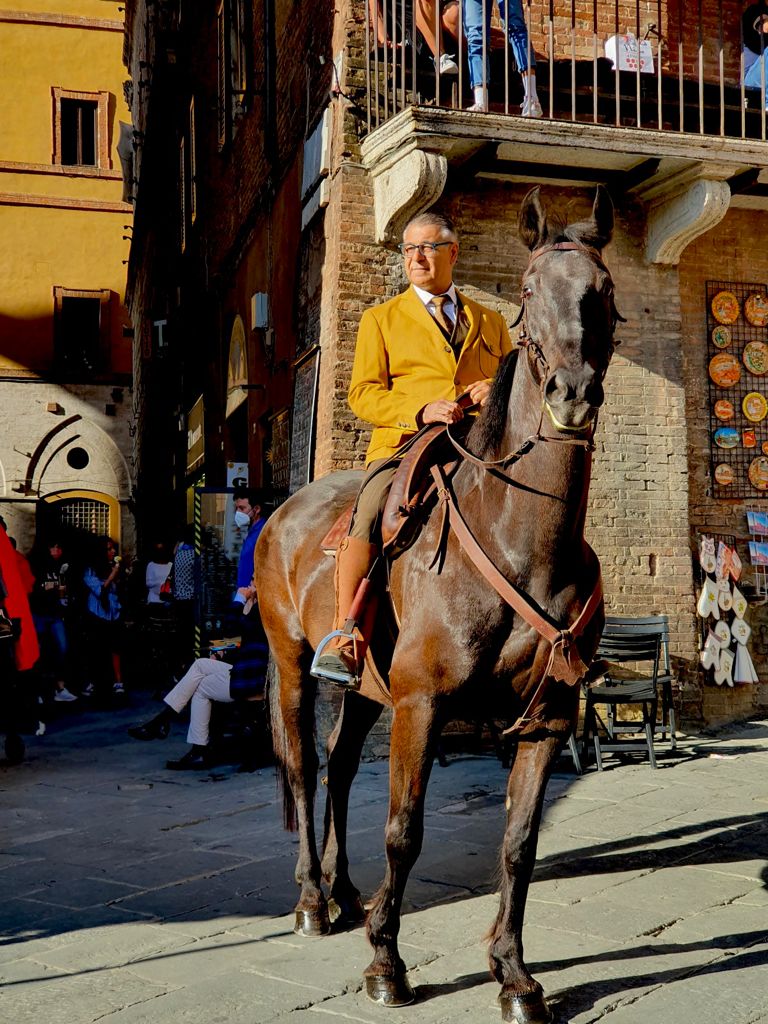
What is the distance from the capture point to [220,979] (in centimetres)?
432

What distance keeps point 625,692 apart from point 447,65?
543 cm

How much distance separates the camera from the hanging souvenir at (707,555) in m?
10.7

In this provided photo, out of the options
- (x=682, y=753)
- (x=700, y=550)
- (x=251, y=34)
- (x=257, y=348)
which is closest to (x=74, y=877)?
(x=682, y=753)

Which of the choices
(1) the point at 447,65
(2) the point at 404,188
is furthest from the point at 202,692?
(1) the point at 447,65

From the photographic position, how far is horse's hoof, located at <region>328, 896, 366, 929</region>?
5.15m

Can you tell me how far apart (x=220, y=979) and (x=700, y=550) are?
24.3 ft

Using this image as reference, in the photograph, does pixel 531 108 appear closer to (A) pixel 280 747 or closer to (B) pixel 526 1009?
(A) pixel 280 747

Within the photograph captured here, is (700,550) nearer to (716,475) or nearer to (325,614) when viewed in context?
(716,475)

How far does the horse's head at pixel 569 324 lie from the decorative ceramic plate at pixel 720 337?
735cm

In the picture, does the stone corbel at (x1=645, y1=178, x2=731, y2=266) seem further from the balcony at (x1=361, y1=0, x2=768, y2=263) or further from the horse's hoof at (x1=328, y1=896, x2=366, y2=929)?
the horse's hoof at (x1=328, y1=896, x2=366, y2=929)

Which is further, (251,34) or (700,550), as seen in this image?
(251,34)

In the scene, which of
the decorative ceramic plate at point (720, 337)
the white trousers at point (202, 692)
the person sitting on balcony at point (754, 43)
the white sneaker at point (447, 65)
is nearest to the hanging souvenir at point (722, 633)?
the decorative ceramic plate at point (720, 337)

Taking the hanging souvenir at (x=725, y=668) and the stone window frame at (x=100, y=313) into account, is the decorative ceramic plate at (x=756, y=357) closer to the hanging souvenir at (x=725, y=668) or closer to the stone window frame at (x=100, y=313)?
the hanging souvenir at (x=725, y=668)

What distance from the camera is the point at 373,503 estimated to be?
470 centimetres
